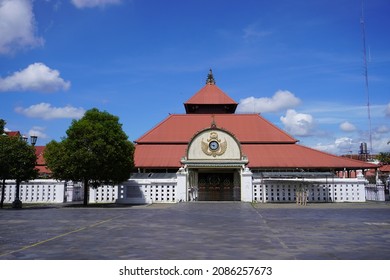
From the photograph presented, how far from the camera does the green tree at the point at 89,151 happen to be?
90.9ft

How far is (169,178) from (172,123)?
34.8 ft

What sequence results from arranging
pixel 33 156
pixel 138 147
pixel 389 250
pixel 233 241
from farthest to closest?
pixel 138 147 < pixel 33 156 < pixel 233 241 < pixel 389 250

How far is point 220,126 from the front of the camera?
140 feet

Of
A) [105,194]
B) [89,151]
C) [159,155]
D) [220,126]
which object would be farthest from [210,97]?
[89,151]

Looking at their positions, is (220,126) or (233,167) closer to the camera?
(233,167)

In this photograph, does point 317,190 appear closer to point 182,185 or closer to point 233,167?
point 233,167

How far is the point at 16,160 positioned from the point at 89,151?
4.90 metres

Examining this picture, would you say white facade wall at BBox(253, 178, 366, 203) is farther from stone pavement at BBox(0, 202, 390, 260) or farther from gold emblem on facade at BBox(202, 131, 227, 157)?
stone pavement at BBox(0, 202, 390, 260)

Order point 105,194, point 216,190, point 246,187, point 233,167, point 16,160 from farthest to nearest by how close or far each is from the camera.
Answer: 1. point 216,190
2. point 105,194
3. point 233,167
4. point 246,187
5. point 16,160

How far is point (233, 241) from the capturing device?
10.0 m

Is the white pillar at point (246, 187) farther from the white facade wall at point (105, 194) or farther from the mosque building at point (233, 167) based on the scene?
the white facade wall at point (105, 194)

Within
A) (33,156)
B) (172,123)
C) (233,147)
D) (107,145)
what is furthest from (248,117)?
(33,156)

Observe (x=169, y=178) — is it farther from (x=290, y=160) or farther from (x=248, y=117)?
(x=248, y=117)

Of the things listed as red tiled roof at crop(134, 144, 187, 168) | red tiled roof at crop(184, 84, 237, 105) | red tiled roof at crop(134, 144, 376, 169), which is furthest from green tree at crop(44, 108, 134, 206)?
red tiled roof at crop(184, 84, 237, 105)
